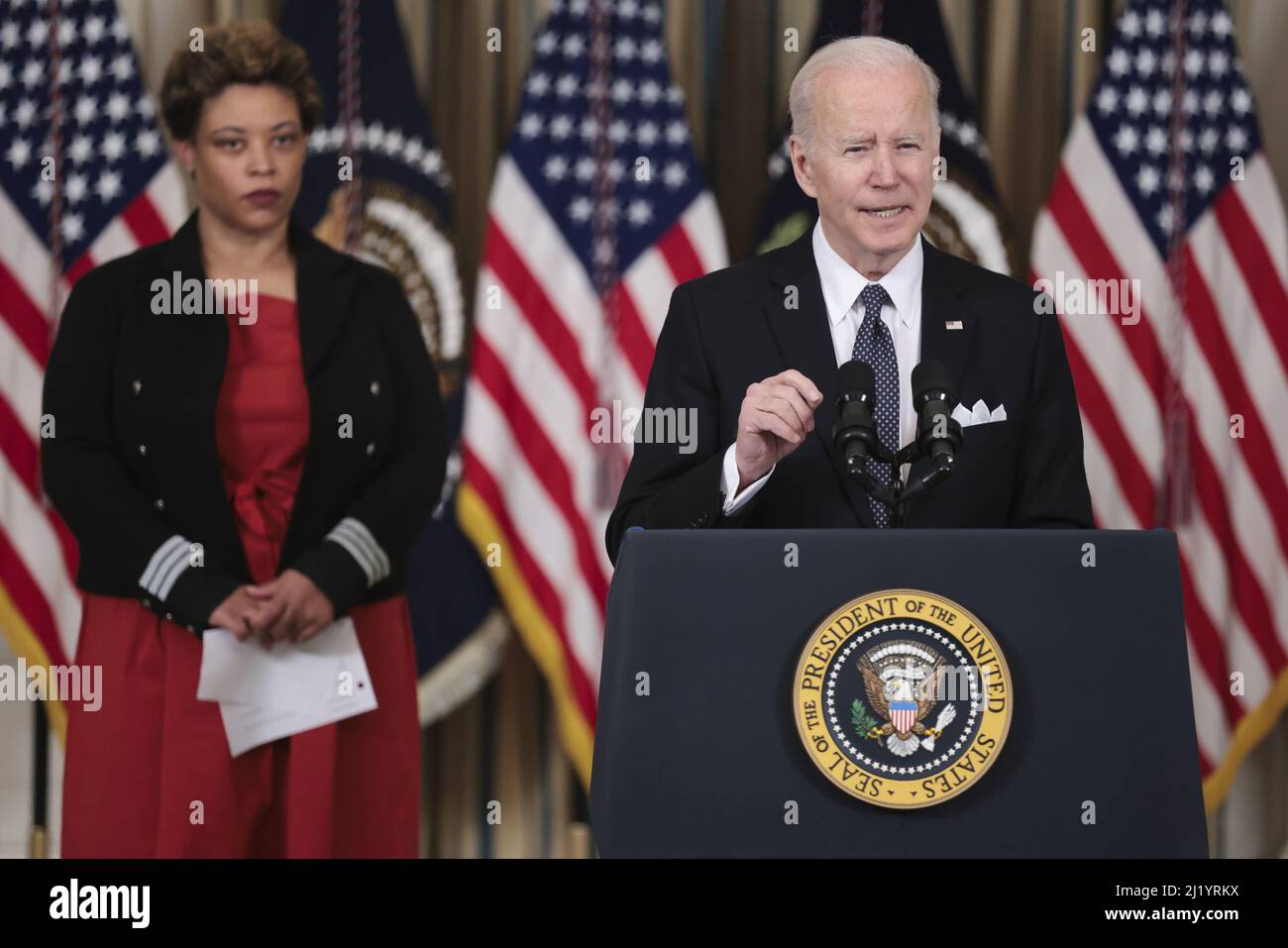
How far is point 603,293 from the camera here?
386cm

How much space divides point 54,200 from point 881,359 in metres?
2.52

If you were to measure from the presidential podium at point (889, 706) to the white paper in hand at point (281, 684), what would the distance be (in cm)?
187

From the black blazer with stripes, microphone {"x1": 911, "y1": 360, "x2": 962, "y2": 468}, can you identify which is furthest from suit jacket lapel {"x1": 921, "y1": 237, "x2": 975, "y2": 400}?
the black blazer with stripes

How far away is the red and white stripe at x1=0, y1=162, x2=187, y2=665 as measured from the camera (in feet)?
12.2

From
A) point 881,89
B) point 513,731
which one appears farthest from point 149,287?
point 881,89

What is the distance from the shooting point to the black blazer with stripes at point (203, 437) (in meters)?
3.20

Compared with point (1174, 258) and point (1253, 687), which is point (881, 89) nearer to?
point (1174, 258)

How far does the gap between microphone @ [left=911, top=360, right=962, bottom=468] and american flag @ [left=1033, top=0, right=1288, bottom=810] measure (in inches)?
91.3

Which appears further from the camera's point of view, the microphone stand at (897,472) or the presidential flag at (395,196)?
the presidential flag at (395,196)

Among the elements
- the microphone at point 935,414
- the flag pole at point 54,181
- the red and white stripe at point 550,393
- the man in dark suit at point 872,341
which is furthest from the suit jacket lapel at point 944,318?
the flag pole at point 54,181

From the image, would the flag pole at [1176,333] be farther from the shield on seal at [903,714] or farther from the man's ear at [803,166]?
the shield on seal at [903,714]

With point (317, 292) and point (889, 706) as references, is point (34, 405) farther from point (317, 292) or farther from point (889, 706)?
point (889, 706)

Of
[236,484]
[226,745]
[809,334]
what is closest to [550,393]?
[236,484]

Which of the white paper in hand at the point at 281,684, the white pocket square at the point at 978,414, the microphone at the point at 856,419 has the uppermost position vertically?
the white pocket square at the point at 978,414
